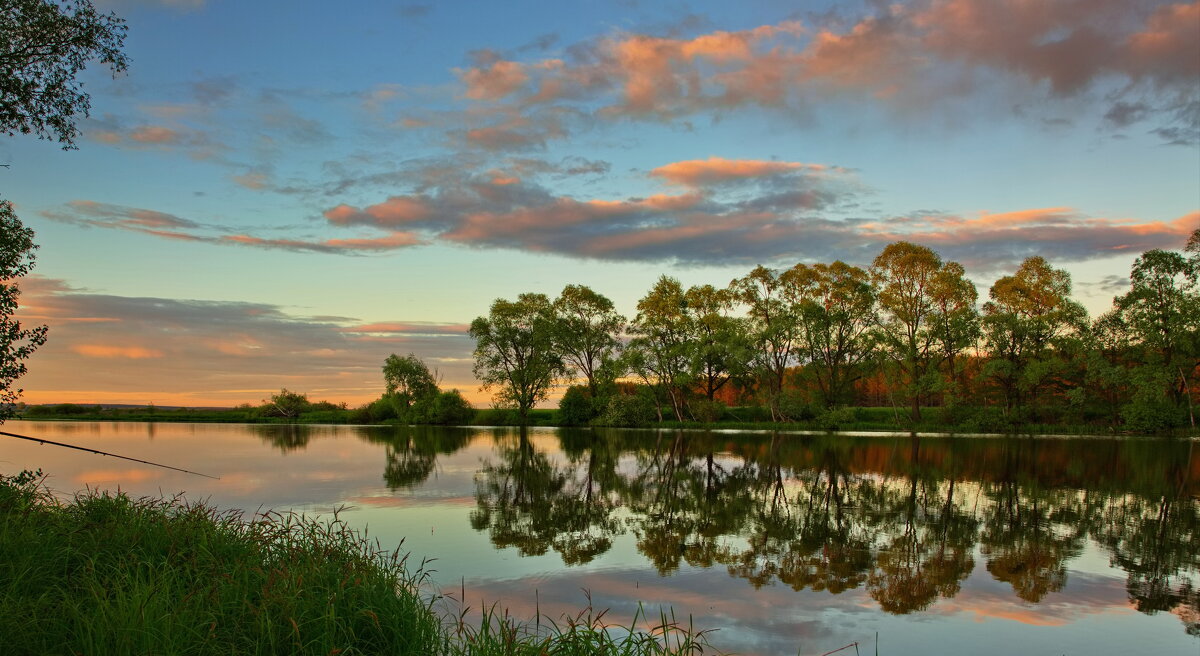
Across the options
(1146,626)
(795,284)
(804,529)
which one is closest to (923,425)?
(795,284)

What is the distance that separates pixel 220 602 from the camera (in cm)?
615

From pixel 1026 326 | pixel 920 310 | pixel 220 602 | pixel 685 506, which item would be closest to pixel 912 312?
pixel 920 310

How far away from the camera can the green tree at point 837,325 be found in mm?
51344

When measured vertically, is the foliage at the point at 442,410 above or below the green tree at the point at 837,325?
below

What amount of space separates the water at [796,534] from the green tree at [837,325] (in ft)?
73.7

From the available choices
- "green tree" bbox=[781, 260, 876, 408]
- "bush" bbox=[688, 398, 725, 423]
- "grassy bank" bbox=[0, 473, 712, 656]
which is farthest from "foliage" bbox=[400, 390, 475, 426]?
"grassy bank" bbox=[0, 473, 712, 656]

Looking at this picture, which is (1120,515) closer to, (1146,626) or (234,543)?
(1146,626)

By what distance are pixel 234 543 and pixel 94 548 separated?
144cm

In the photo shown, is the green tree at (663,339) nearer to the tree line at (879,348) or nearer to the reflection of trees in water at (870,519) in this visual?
the tree line at (879,348)

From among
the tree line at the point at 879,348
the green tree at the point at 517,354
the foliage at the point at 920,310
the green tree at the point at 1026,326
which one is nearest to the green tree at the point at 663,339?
the tree line at the point at 879,348

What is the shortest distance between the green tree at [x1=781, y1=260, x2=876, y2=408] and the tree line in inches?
4.2

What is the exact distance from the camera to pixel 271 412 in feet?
243

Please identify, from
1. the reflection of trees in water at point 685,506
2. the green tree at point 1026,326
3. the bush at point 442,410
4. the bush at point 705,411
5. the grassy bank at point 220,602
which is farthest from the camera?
the bush at point 442,410

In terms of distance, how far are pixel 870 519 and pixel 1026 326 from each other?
4063 cm
